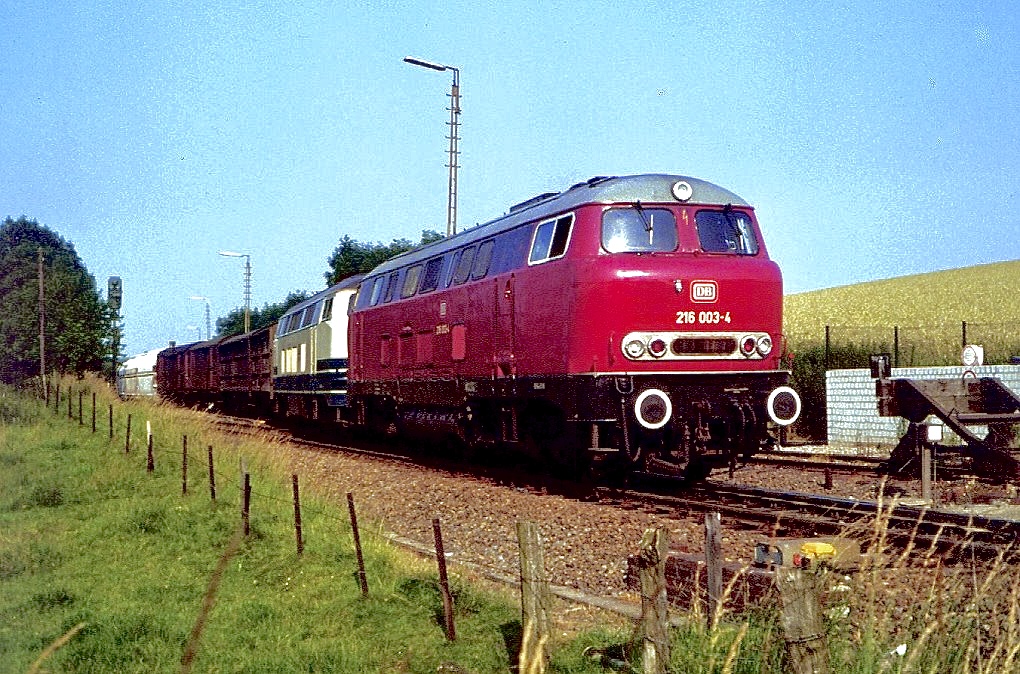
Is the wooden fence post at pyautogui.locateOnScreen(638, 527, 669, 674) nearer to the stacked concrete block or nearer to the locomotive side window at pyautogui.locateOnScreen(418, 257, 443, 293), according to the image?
the locomotive side window at pyautogui.locateOnScreen(418, 257, 443, 293)

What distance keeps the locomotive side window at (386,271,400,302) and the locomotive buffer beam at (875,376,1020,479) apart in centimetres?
860

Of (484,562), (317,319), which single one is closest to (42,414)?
(317,319)

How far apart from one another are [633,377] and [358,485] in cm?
529

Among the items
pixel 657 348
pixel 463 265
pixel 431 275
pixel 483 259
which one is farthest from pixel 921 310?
pixel 657 348

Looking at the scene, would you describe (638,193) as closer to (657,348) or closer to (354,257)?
(657,348)

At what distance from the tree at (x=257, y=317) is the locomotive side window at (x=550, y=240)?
5566 cm

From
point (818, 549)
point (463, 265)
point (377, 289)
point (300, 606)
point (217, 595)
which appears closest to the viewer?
point (818, 549)

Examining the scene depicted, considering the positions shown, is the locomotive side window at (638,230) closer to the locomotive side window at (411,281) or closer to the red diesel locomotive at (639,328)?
the red diesel locomotive at (639,328)

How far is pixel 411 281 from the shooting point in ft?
57.6

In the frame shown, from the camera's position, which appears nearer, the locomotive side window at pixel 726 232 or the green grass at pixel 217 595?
the green grass at pixel 217 595

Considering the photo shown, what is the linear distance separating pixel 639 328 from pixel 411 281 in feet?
22.7

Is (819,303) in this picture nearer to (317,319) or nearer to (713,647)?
(317,319)

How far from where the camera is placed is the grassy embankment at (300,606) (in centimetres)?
503

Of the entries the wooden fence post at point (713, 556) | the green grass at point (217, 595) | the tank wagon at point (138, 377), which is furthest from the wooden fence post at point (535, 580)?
the tank wagon at point (138, 377)
